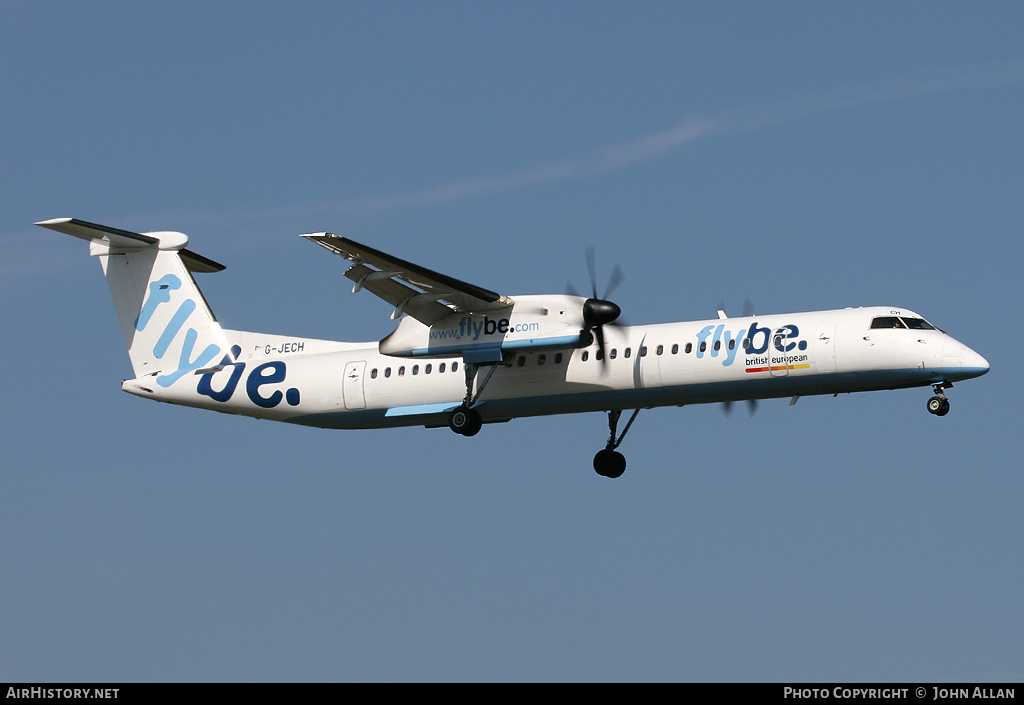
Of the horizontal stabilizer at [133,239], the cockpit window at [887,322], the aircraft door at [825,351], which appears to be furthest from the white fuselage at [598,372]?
the horizontal stabilizer at [133,239]

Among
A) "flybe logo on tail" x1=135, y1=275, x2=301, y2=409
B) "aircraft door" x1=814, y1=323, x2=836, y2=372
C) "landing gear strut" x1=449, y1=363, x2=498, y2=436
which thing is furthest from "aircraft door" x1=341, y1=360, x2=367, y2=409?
"aircraft door" x1=814, y1=323, x2=836, y2=372

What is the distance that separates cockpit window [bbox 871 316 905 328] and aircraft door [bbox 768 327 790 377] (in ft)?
Answer: 4.68

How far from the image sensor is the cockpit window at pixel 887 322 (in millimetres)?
22375

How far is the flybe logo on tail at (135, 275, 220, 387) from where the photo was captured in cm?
A: 2700

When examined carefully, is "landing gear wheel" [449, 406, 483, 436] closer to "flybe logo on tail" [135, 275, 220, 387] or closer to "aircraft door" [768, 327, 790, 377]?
"aircraft door" [768, 327, 790, 377]

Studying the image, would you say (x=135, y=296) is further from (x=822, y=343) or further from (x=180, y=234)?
(x=822, y=343)

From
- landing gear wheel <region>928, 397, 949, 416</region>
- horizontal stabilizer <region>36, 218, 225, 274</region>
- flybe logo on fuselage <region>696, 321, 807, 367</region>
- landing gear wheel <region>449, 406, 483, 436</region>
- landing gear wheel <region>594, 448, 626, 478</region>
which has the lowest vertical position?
landing gear wheel <region>594, 448, 626, 478</region>

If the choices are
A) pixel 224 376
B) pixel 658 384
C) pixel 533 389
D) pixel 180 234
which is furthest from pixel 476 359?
pixel 180 234

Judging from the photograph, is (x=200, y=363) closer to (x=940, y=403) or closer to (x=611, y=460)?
(x=611, y=460)

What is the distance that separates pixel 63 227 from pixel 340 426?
250 inches

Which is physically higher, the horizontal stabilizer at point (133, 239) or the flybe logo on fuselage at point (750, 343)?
the horizontal stabilizer at point (133, 239)

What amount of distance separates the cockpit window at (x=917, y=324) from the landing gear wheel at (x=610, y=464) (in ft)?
21.3

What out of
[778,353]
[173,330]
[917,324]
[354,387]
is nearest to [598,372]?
[778,353]

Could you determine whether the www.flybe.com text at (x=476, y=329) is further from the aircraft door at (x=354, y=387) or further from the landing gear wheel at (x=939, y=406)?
the landing gear wheel at (x=939, y=406)
